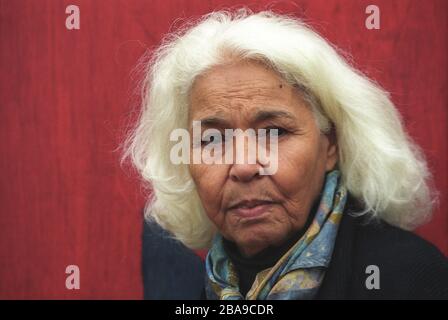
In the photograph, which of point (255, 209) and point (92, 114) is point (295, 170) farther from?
point (92, 114)

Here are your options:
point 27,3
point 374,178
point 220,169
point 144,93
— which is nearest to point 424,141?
point 374,178

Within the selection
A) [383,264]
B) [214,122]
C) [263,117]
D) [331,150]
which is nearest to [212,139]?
[214,122]

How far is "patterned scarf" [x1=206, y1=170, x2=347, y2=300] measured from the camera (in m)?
1.72

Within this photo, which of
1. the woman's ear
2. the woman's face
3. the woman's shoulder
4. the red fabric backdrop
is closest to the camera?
the woman's shoulder

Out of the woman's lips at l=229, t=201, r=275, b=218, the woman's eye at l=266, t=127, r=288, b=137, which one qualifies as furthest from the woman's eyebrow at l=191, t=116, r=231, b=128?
the woman's lips at l=229, t=201, r=275, b=218

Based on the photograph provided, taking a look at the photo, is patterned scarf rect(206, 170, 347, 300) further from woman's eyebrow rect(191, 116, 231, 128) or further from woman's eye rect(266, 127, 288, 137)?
woman's eyebrow rect(191, 116, 231, 128)

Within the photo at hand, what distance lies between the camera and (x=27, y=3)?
2369mm

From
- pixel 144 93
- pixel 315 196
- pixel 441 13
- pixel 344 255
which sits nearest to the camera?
pixel 344 255

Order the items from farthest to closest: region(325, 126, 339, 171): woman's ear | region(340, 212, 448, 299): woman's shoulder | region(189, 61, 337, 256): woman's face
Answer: region(325, 126, 339, 171): woman's ear, region(189, 61, 337, 256): woman's face, region(340, 212, 448, 299): woman's shoulder

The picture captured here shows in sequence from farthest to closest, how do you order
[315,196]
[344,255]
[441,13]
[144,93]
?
[144,93] → [441,13] → [315,196] → [344,255]

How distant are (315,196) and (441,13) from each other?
36.8 inches

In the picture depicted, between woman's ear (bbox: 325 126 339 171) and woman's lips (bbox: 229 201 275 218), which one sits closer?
woman's lips (bbox: 229 201 275 218)

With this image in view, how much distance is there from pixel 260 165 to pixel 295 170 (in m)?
0.11

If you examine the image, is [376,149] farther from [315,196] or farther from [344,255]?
[344,255]
